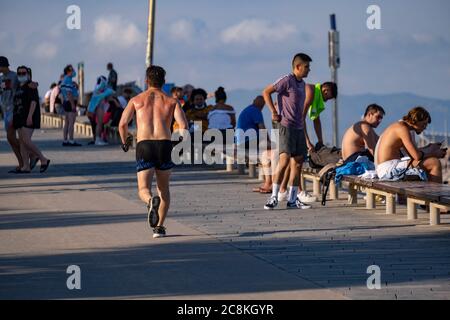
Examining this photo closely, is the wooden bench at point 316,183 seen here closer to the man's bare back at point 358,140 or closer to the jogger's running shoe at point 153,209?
the man's bare back at point 358,140

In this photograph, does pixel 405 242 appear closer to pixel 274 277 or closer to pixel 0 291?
pixel 274 277

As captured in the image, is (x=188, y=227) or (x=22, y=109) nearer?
(x=188, y=227)

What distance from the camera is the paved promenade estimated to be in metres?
10.8

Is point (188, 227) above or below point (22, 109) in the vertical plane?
below

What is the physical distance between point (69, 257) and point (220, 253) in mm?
1486

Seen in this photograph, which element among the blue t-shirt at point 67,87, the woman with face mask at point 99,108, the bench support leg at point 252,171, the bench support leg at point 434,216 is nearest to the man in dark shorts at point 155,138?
the bench support leg at point 434,216

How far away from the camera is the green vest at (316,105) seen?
1855cm

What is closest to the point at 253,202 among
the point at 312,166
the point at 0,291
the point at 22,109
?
the point at 312,166

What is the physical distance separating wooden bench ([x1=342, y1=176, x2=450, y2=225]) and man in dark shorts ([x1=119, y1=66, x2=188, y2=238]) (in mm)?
2753

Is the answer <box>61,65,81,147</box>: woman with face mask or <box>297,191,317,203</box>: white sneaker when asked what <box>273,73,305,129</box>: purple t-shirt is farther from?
<box>61,65,81,147</box>: woman with face mask

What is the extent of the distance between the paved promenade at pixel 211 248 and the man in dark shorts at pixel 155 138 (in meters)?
0.49

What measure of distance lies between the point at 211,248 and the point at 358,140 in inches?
199

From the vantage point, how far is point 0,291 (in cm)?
1066

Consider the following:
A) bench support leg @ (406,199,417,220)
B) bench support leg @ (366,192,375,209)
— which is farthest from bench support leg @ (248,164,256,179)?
bench support leg @ (406,199,417,220)
